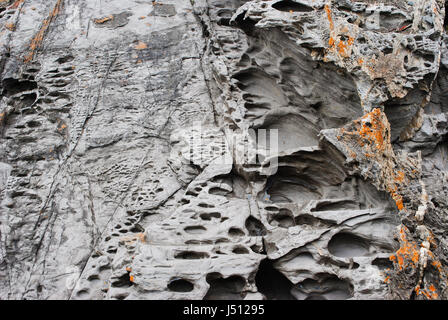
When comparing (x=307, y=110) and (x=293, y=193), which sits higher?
(x=307, y=110)

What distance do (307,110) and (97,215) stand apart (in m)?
2.80

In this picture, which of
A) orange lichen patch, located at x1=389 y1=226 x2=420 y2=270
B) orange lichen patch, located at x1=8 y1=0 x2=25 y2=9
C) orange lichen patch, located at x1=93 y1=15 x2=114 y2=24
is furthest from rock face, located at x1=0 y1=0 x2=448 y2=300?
orange lichen patch, located at x1=8 y1=0 x2=25 y2=9

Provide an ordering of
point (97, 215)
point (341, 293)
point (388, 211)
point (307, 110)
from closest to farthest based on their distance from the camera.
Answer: point (341, 293)
point (388, 211)
point (97, 215)
point (307, 110)

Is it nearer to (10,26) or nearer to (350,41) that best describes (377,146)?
(350,41)

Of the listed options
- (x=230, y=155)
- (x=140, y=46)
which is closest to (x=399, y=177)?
(x=230, y=155)

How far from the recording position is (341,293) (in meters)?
3.94

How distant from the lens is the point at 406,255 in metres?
3.74

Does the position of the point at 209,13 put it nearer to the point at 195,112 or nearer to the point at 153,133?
the point at 195,112

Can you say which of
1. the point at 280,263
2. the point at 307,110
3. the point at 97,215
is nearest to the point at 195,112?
the point at 307,110

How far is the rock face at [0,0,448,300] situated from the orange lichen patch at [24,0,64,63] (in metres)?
0.03

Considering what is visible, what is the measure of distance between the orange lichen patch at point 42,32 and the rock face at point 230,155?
0.10 feet

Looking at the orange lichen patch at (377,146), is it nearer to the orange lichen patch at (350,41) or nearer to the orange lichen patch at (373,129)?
the orange lichen patch at (373,129)

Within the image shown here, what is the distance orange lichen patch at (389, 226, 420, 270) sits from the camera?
12.1 ft

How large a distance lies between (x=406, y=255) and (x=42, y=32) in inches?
234
